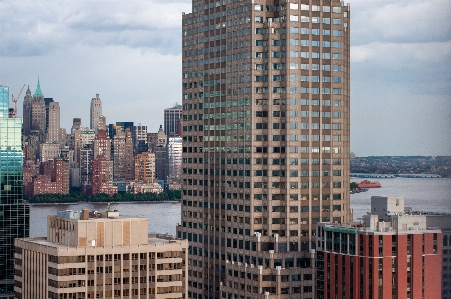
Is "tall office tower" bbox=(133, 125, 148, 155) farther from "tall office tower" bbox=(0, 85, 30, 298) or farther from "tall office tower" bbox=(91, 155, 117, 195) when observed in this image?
"tall office tower" bbox=(0, 85, 30, 298)

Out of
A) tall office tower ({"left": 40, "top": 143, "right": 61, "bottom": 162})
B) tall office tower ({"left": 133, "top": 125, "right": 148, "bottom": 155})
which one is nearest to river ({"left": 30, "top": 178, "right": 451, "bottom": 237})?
tall office tower ({"left": 40, "top": 143, "right": 61, "bottom": 162})

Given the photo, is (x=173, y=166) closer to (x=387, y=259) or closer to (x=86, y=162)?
(x=86, y=162)

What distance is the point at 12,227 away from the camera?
64.9 metres

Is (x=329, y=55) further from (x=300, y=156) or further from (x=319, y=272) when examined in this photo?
(x=319, y=272)

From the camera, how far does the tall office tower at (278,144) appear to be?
5016 cm

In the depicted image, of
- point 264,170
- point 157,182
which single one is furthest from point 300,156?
point 157,182

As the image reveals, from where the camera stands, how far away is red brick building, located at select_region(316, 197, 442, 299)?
4325 cm

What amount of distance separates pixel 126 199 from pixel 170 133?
28.5ft

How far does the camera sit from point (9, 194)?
67188 mm

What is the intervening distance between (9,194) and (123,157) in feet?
219

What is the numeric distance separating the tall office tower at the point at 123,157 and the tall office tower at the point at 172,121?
9.56 meters

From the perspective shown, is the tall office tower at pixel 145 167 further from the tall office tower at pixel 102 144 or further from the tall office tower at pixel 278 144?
the tall office tower at pixel 278 144

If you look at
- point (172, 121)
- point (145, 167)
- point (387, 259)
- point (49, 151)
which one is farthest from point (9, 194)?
point (145, 167)

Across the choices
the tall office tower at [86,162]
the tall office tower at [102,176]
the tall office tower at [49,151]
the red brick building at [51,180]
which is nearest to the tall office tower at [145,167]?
the tall office tower at [102,176]
